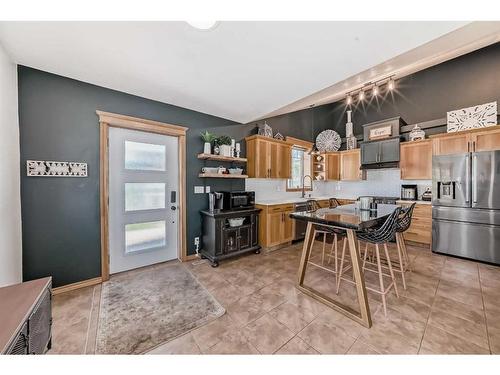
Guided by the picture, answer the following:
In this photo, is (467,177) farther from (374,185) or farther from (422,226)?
(374,185)

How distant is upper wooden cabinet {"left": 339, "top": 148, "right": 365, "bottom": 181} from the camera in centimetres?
488

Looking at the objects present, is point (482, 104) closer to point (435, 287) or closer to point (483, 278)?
point (483, 278)

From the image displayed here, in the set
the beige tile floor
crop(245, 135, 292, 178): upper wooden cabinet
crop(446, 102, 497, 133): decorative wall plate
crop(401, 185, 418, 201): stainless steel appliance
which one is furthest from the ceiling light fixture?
crop(401, 185, 418, 201): stainless steel appliance

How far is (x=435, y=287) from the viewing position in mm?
2352

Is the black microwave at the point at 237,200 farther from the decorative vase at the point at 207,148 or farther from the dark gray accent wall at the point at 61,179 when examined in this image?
the dark gray accent wall at the point at 61,179

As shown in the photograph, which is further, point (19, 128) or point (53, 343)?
point (19, 128)

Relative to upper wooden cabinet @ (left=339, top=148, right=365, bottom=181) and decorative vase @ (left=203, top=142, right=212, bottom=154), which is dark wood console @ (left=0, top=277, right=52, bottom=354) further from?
upper wooden cabinet @ (left=339, top=148, right=365, bottom=181)

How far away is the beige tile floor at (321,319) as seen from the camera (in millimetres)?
1511

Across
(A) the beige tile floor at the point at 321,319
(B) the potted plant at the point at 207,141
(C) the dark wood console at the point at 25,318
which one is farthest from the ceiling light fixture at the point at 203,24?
(A) the beige tile floor at the point at 321,319

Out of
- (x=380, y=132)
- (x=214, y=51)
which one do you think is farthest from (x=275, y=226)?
(x=380, y=132)

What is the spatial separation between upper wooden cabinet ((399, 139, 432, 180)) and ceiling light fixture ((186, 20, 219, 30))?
4.40m

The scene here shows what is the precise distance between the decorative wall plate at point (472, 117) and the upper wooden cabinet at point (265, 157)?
307cm

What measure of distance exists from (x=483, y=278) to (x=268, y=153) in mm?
3553
